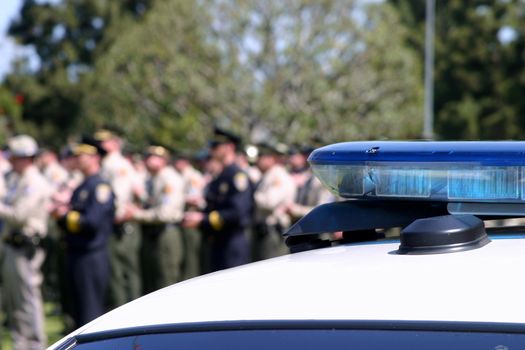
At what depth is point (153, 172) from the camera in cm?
1201

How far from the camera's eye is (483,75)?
2110 inches

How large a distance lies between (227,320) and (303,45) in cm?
3673

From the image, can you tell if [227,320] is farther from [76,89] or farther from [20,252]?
[76,89]

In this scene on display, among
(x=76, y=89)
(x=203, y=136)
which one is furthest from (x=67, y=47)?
(x=203, y=136)

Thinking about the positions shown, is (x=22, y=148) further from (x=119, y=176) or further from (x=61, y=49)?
(x=61, y=49)

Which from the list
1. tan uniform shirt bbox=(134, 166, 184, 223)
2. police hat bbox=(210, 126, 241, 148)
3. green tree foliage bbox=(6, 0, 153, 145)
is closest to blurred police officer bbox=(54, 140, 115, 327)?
police hat bbox=(210, 126, 241, 148)

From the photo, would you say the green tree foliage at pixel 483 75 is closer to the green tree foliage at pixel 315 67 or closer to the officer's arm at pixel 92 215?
the green tree foliage at pixel 315 67

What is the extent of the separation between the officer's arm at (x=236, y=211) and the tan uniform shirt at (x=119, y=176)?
3.35 ft

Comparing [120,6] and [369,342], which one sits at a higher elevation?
[120,6]

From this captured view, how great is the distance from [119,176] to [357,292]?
8839 mm

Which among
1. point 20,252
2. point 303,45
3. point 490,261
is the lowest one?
point 20,252

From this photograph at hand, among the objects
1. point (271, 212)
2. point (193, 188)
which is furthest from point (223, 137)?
point (193, 188)

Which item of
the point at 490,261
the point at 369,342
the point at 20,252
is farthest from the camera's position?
the point at 20,252

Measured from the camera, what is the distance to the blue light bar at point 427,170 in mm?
2336
